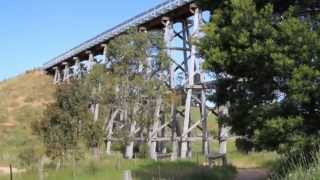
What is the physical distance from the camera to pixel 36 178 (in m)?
21.7

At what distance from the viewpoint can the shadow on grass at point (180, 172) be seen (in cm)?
2024

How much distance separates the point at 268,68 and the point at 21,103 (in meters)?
55.0

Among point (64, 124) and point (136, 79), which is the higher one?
point (136, 79)

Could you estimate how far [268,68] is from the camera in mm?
13711

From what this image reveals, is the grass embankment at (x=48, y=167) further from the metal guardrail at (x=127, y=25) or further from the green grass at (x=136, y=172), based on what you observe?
the metal guardrail at (x=127, y=25)

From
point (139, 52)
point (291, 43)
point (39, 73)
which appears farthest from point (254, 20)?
point (39, 73)

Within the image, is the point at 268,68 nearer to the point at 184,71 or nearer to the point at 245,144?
the point at 245,144

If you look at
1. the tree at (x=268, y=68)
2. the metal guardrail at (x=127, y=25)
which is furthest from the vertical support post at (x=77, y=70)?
the tree at (x=268, y=68)

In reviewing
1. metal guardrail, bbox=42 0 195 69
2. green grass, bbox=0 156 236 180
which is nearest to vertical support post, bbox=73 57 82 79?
metal guardrail, bbox=42 0 195 69

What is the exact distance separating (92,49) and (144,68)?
739 inches

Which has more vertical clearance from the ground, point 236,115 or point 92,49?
point 92,49

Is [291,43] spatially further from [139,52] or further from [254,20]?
[139,52]

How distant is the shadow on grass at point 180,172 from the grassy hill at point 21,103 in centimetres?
2373

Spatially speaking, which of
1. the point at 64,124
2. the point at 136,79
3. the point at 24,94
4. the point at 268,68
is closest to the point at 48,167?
the point at 64,124
